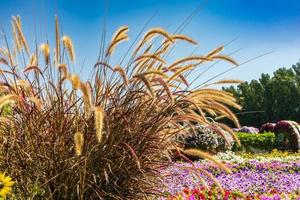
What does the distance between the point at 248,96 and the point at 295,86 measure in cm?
459

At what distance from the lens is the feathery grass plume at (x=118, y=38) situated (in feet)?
14.1

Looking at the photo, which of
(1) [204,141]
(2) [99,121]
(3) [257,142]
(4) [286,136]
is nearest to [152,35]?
(2) [99,121]

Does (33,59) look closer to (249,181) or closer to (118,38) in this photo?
(118,38)

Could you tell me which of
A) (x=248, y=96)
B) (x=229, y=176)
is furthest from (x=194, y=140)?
(x=248, y=96)

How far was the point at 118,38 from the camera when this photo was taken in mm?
4301

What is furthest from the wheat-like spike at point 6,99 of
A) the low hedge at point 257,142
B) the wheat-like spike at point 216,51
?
the low hedge at point 257,142

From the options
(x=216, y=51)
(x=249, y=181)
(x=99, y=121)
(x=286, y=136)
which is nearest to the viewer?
(x=99, y=121)

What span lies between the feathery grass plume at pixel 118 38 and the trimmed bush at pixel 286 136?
1767 centimetres

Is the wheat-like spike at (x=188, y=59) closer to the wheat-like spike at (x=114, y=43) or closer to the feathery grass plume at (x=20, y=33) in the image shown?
the wheat-like spike at (x=114, y=43)

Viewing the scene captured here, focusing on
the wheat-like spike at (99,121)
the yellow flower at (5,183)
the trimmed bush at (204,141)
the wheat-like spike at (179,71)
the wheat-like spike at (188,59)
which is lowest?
the yellow flower at (5,183)

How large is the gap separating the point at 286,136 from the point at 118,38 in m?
18.8

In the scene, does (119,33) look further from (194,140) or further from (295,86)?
(295,86)

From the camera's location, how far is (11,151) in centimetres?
450

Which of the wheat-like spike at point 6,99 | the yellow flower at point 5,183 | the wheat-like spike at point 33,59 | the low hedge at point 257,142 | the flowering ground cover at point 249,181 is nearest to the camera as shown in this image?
the wheat-like spike at point 6,99
